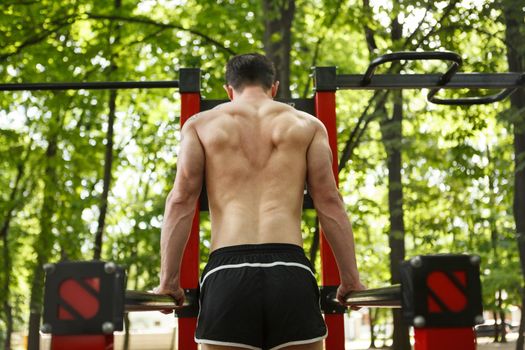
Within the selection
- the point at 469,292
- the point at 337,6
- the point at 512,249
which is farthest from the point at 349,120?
the point at 469,292

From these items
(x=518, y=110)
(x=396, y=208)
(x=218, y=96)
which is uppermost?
(x=218, y=96)

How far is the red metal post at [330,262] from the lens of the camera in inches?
130

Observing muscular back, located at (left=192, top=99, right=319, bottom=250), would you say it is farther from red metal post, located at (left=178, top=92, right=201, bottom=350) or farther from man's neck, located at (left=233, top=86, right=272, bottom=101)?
red metal post, located at (left=178, top=92, right=201, bottom=350)

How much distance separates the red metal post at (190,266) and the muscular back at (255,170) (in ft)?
3.04

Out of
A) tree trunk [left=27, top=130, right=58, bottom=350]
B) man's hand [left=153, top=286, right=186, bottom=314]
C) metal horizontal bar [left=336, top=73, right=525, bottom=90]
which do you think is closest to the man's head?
man's hand [left=153, top=286, right=186, bottom=314]

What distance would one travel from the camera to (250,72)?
2.78 m

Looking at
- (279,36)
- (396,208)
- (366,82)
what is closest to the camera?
(366,82)

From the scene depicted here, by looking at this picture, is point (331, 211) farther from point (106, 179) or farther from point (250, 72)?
point (106, 179)

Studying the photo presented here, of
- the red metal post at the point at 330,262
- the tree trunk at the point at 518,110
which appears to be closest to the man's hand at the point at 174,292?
the red metal post at the point at 330,262

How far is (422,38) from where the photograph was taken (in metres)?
6.70

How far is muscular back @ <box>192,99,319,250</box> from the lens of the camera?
2492mm

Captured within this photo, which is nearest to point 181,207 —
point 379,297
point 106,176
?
point 379,297

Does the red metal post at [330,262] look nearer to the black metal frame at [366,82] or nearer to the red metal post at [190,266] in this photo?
the black metal frame at [366,82]

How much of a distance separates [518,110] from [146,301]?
6.03 metres
